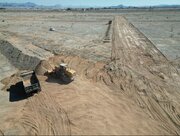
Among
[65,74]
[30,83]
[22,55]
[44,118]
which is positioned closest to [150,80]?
[65,74]

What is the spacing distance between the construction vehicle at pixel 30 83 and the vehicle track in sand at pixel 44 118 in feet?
1.60

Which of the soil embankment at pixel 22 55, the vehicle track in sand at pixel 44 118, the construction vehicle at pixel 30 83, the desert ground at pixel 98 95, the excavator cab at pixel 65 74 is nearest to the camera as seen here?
the vehicle track in sand at pixel 44 118

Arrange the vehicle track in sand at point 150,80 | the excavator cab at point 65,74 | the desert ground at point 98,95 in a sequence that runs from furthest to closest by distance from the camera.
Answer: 1. the excavator cab at point 65,74
2. the vehicle track in sand at point 150,80
3. the desert ground at point 98,95

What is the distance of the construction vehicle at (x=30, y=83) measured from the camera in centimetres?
1333

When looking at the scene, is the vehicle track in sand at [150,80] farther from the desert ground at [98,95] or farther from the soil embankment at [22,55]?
the soil embankment at [22,55]

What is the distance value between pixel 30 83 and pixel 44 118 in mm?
4169

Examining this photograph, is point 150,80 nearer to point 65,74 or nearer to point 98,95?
point 98,95

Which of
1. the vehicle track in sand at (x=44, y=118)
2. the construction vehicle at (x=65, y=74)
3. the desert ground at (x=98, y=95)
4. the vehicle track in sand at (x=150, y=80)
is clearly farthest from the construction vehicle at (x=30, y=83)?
the vehicle track in sand at (x=150, y=80)

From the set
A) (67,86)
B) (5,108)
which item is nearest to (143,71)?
(67,86)

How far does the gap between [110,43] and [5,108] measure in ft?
50.8

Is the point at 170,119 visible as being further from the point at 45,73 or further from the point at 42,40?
the point at 42,40

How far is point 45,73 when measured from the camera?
16.4 m

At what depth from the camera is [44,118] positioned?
36.3ft

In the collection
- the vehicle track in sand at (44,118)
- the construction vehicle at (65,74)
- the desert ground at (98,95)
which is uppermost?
the construction vehicle at (65,74)
